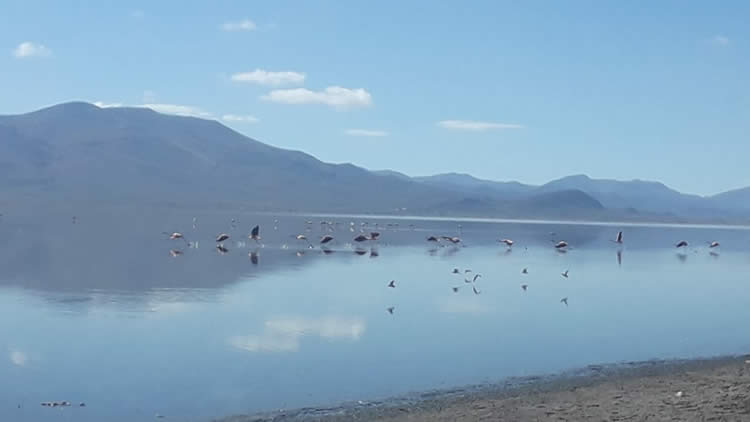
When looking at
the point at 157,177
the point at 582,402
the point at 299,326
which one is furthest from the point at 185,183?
the point at 582,402

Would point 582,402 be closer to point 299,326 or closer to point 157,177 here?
point 299,326

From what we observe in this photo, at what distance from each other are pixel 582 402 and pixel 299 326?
7651 millimetres

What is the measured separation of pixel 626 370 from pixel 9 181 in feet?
477

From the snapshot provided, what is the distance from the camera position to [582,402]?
11391mm

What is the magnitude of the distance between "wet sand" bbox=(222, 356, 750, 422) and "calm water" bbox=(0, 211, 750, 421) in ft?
2.37

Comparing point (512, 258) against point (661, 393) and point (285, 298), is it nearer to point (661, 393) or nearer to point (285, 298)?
point (285, 298)

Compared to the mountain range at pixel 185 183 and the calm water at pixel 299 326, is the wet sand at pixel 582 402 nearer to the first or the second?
the calm water at pixel 299 326

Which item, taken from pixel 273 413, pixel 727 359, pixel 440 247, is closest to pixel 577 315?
pixel 727 359

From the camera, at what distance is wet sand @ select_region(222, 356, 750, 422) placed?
34.2 ft

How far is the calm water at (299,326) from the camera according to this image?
1259 centimetres

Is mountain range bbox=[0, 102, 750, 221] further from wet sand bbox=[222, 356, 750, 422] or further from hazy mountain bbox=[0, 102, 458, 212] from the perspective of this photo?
wet sand bbox=[222, 356, 750, 422]

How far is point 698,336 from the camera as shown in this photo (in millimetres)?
18984

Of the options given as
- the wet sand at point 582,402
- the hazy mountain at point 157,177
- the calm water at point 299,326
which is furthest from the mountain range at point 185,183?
the wet sand at point 582,402

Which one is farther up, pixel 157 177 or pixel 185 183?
pixel 157 177
